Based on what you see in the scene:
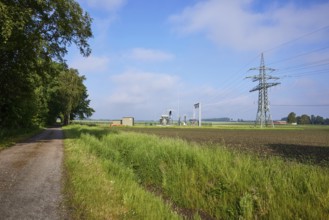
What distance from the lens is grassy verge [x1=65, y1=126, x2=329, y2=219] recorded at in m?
6.95

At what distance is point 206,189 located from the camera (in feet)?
31.3

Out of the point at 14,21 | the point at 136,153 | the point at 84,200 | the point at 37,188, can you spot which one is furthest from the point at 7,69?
the point at 84,200

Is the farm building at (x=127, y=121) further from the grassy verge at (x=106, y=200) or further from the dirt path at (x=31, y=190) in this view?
the grassy verge at (x=106, y=200)

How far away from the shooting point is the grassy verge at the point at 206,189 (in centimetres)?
695

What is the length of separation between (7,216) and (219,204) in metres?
5.16

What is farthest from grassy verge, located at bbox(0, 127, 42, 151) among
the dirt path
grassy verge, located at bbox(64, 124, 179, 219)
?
grassy verge, located at bbox(64, 124, 179, 219)

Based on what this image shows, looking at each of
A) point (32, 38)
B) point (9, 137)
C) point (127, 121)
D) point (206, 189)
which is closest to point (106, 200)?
point (206, 189)

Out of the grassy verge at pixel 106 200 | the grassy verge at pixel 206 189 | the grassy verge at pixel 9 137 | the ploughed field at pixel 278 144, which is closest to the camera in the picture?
the grassy verge at pixel 106 200

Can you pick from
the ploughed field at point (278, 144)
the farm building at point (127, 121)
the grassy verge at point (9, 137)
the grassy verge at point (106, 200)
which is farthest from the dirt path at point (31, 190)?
the farm building at point (127, 121)

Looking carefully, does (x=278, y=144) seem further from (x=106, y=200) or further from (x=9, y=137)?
(x=106, y=200)

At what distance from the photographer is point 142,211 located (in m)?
7.28

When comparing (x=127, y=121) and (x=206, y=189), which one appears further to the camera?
(x=127, y=121)

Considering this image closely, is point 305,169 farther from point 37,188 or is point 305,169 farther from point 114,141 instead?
point 114,141

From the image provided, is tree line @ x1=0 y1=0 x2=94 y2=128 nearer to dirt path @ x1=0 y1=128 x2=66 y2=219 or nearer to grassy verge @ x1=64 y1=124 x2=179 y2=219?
dirt path @ x1=0 y1=128 x2=66 y2=219
